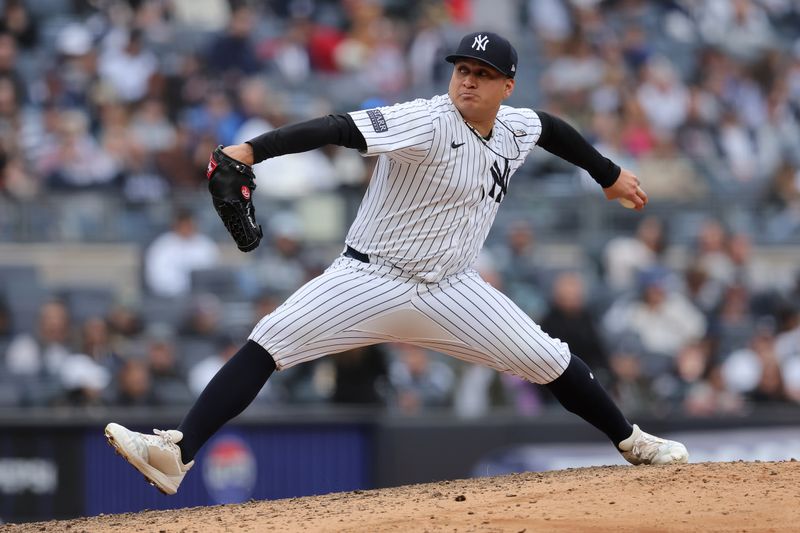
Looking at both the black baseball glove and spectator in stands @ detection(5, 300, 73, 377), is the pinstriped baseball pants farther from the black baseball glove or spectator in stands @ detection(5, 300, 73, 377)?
spectator in stands @ detection(5, 300, 73, 377)

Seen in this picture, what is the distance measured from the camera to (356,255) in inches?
210

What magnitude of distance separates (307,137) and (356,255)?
672 millimetres

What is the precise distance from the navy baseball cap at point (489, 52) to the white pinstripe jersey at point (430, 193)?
0.21 meters

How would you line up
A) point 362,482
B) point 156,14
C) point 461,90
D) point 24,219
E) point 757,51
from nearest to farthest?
point 461,90 < point 362,482 < point 24,219 < point 156,14 < point 757,51

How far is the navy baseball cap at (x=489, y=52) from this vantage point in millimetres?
5164

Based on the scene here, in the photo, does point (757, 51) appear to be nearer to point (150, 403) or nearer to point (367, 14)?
point (367, 14)

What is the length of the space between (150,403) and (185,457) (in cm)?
400

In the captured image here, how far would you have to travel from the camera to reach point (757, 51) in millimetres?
14875

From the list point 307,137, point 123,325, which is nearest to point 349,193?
point 123,325

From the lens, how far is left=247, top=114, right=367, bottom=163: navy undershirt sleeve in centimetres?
479

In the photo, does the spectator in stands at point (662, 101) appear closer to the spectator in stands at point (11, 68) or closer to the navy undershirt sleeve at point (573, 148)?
the spectator in stands at point (11, 68)

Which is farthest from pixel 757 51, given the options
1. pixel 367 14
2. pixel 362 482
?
pixel 362 482

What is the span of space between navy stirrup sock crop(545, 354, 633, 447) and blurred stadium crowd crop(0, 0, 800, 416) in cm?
356

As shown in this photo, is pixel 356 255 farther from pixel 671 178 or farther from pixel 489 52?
pixel 671 178
